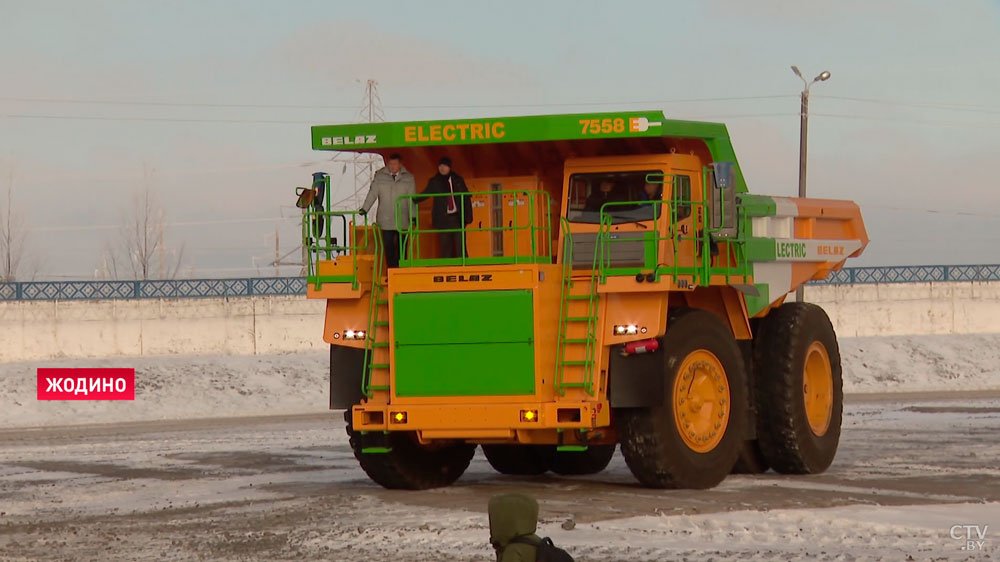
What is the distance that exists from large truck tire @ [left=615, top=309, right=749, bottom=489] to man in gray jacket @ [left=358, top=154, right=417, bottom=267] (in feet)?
9.36

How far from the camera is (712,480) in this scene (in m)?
14.6

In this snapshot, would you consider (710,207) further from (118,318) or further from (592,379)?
(118,318)

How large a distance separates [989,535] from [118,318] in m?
43.2

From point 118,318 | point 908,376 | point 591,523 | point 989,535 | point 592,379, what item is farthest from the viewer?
point 118,318

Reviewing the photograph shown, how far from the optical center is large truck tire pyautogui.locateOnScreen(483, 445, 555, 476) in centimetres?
1709

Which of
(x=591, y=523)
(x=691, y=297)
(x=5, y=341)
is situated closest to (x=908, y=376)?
(x=5, y=341)

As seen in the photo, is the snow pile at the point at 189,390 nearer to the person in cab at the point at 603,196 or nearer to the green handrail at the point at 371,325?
the green handrail at the point at 371,325

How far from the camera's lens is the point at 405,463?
15039mm

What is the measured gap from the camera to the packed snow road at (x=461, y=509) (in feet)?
36.1

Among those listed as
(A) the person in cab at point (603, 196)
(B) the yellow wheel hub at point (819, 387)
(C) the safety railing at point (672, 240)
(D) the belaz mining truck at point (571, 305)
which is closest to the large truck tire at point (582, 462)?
(D) the belaz mining truck at point (571, 305)

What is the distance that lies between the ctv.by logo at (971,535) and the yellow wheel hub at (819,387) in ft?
18.5

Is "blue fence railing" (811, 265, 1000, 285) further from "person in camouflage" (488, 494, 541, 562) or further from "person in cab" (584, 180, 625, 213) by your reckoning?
"person in camouflage" (488, 494, 541, 562)

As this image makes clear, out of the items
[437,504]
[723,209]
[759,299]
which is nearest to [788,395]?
[759,299]

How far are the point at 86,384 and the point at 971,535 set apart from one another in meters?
36.2
